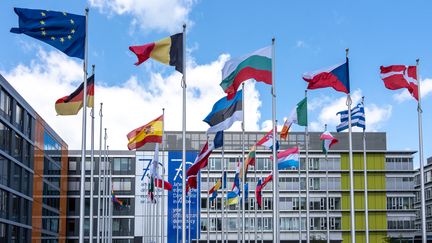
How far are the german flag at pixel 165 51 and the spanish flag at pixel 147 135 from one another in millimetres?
13371

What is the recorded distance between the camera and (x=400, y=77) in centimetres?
3806

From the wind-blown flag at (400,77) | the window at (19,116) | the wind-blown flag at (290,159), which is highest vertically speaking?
the window at (19,116)

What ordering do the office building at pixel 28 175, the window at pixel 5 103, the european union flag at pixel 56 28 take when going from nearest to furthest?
the european union flag at pixel 56 28 → the window at pixel 5 103 → the office building at pixel 28 175

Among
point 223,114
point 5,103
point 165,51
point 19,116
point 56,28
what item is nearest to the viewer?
point 56,28

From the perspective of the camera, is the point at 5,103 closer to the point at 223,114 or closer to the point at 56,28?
the point at 223,114

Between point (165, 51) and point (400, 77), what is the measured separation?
39.0ft

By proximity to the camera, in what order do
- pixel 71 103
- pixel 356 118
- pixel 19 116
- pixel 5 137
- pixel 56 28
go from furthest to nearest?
pixel 19 116 < pixel 5 137 < pixel 356 118 < pixel 71 103 < pixel 56 28

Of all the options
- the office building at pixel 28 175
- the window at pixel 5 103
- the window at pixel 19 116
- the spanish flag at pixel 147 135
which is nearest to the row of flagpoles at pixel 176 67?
the spanish flag at pixel 147 135

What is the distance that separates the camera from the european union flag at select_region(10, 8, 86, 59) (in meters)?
30.8

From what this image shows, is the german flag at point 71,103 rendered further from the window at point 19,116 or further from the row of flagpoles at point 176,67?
the window at point 19,116

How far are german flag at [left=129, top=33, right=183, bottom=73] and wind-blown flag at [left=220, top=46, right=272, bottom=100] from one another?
2.16 meters

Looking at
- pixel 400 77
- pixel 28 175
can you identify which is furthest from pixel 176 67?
pixel 28 175

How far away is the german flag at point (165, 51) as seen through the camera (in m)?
32.8

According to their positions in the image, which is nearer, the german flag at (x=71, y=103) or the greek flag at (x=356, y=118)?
the german flag at (x=71, y=103)
